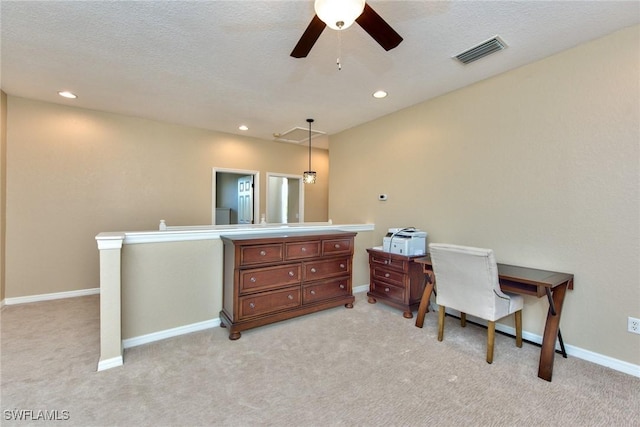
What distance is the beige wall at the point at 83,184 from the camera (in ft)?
11.8

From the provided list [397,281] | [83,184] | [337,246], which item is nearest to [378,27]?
[337,246]

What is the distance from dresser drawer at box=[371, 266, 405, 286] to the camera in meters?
3.30

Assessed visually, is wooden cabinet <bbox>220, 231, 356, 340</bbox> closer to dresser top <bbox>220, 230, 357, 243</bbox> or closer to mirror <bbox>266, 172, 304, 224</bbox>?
dresser top <bbox>220, 230, 357, 243</bbox>

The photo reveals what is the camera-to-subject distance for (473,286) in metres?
2.36

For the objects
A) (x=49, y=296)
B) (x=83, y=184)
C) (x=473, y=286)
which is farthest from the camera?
(x=83, y=184)

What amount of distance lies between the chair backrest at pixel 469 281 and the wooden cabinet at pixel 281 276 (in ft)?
3.82

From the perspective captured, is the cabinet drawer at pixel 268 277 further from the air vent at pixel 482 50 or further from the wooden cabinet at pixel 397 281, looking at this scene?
the air vent at pixel 482 50

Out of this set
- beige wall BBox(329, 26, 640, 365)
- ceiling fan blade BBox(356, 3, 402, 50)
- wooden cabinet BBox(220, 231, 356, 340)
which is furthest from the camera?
wooden cabinet BBox(220, 231, 356, 340)

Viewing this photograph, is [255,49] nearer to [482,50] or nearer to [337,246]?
[482,50]

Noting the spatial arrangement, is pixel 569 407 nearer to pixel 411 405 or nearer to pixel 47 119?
pixel 411 405

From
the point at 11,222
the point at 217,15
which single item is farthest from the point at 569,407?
the point at 11,222

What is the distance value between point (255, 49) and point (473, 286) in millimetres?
2792

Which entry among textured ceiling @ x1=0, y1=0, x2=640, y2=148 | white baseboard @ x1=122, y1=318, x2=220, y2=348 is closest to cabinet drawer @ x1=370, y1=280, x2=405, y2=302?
white baseboard @ x1=122, y1=318, x2=220, y2=348

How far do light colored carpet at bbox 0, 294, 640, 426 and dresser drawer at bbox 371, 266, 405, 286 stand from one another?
62 centimetres
